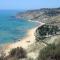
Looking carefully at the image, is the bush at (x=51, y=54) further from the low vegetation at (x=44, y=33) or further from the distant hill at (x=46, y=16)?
the distant hill at (x=46, y=16)

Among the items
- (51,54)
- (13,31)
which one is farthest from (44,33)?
(51,54)

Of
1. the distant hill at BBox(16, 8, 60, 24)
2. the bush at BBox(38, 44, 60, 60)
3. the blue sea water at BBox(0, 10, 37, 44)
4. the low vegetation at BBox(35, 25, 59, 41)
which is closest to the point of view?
the bush at BBox(38, 44, 60, 60)

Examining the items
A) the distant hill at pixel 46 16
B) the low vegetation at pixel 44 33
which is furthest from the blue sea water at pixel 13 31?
the distant hill at pixel 46 16

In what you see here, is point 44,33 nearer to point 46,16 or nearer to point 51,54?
point 51,54

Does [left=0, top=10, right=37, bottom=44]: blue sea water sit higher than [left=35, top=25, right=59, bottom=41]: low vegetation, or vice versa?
[left=35, top=25, right=59, bottom=41]: low vegetation

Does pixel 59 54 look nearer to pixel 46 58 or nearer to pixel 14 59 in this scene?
pixel 46 58

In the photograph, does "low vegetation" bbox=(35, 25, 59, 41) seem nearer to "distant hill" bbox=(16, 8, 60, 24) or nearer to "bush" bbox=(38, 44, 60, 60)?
"bush" bbox=(38, 44, 60, 60)

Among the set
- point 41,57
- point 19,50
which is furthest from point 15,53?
point 41,57

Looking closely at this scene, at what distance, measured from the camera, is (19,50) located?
17.2 m

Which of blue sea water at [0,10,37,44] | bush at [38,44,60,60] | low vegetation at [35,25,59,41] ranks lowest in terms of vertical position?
blue sea water at [0,10,37,44]

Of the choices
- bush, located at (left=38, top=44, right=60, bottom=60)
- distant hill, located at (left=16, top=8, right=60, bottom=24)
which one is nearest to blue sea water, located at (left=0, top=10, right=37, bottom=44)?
distant hill, located at (left=16, top=8, right=60, bottom=24)

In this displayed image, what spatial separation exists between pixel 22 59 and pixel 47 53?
7.84ft

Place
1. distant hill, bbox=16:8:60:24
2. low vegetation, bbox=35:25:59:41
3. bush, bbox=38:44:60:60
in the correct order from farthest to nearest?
1. distant hill, bbox=16:8:60:24
2. low vegetation, bbox=35:25:59:41
3. bush, bbox=38:44:60:60

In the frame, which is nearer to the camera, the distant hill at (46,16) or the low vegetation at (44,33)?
the low vegetation at (44,33)
